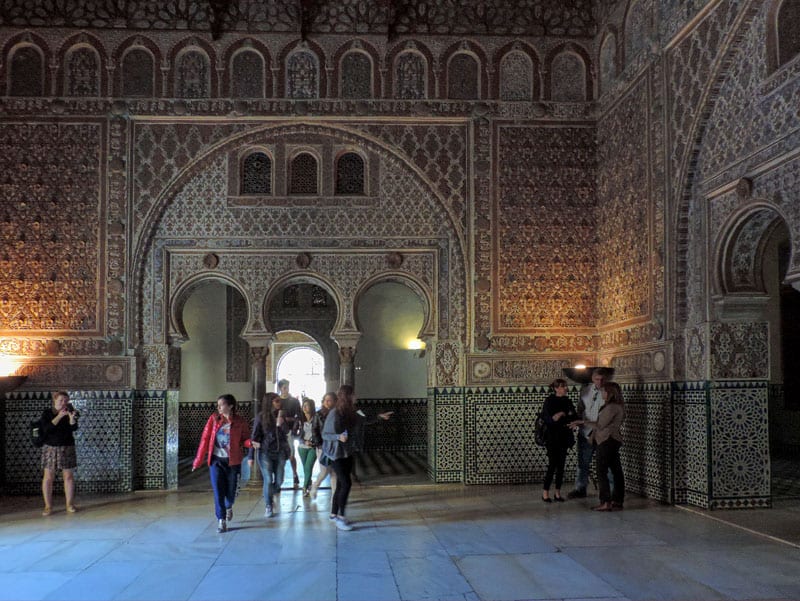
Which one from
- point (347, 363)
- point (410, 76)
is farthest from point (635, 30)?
point (347, 363)

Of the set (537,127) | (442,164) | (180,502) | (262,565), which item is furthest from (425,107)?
(262,565)

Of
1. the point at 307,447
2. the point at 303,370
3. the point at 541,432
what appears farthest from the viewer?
the point at 303,370

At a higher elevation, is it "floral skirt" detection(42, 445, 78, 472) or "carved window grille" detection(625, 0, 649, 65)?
"carved window grille" detection(625, 0, 649, 65)

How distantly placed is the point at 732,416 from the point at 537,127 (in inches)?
183

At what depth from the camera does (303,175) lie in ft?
36.4

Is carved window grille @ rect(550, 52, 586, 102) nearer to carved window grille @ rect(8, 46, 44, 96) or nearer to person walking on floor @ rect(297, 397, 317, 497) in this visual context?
person walking on floor @ rect(297, 397, 317, 497)

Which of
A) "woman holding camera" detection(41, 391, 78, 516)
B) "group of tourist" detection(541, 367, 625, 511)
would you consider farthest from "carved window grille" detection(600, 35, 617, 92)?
"woman holding camera" detection(41, 391, 78, 516)

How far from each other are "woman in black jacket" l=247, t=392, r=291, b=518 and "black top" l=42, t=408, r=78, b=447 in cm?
188

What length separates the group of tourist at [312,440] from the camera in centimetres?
753

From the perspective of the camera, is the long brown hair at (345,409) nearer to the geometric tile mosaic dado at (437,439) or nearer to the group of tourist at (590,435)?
the group of tourist at (590,435)

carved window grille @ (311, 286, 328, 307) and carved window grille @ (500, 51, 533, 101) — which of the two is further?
carved window grille @ (311, 286, 328, 307)

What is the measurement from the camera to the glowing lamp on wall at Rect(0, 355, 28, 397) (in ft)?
32.7

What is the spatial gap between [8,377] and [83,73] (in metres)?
3.91

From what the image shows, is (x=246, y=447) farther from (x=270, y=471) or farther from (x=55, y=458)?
(x=55, y=458)
